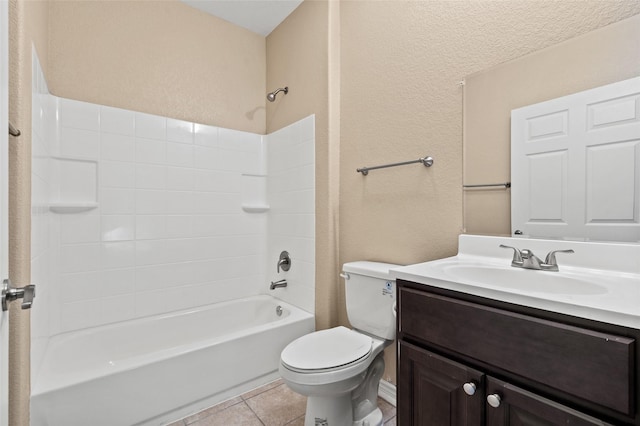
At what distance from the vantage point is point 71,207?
70.9 inches

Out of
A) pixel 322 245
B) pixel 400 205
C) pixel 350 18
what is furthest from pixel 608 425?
pixel 350 18

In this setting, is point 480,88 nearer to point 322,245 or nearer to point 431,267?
point 431,267

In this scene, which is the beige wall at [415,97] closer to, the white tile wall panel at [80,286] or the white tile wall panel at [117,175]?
the white tile wall panel at [117,175]

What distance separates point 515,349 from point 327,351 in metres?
0.84

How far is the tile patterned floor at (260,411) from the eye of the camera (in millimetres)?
1567

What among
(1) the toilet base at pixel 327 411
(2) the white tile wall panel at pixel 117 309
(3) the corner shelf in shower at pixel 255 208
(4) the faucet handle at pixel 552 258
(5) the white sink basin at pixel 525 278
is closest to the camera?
(5) the white sink basin at pixel 525 278

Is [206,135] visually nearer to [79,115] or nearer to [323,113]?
[79,115]

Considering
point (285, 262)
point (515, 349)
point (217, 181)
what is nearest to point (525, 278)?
point (515, 349)

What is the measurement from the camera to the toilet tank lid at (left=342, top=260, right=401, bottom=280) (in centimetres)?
152

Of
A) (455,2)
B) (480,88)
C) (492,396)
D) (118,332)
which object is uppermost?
(455,2)

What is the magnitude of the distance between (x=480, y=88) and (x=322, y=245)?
1.26 meters

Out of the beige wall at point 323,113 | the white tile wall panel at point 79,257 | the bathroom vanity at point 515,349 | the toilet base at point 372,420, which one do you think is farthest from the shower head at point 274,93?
the toilet base at point 372,420

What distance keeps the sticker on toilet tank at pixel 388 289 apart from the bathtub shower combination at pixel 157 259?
2.40 ft

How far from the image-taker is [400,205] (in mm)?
1679
